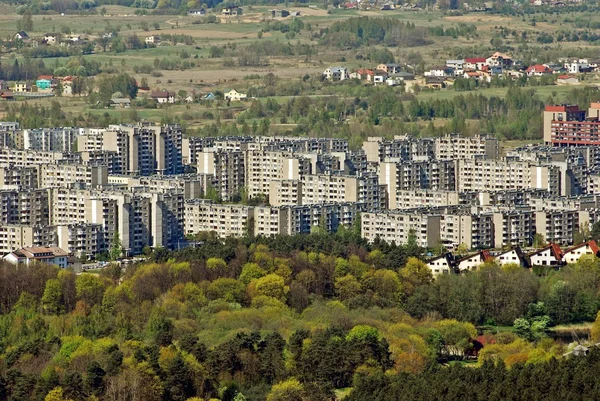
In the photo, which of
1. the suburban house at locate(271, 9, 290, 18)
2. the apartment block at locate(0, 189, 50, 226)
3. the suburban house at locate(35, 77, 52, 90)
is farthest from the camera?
the suburban house at locate(271, 9, 290, 18)

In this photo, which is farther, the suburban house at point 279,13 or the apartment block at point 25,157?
the suburban house at point 279,13

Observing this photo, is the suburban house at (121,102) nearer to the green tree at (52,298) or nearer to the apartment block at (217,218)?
the apartment block at (217,218)

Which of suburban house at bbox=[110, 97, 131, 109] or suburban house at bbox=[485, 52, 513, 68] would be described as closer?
suburban house at bbox=[110, 97, 131, 109]

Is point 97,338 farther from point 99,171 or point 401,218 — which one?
point 99,171

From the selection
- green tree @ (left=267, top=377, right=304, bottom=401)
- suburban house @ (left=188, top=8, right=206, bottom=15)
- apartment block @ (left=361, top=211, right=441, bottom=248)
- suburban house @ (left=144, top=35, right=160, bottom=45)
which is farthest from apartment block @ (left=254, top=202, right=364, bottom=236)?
suburban house @ (left=188, top=8, right=206, bottom=15)

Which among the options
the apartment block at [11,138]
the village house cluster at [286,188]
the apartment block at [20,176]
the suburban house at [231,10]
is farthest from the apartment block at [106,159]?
the suburban house at [231,10]

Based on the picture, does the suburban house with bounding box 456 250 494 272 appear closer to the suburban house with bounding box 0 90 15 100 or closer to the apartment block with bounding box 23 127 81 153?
the apartment block with bounding box 23 127 81 153
